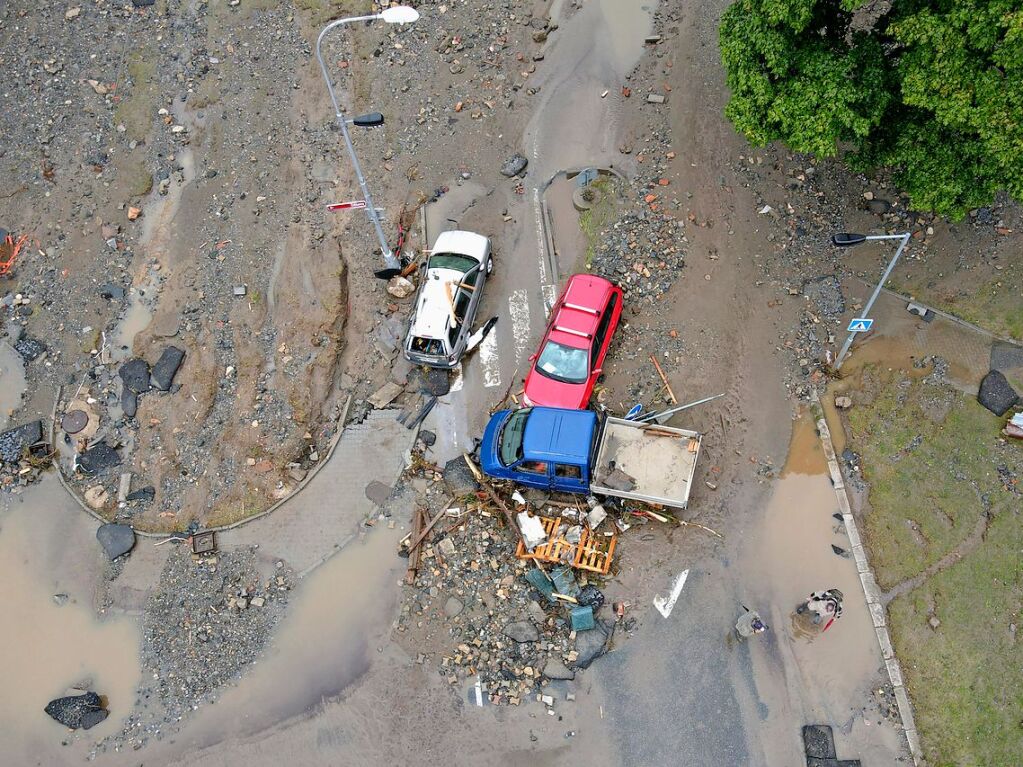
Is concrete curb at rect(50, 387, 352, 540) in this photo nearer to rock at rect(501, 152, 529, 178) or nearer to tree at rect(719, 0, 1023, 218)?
rock at rect(501, 152, 529, 178)

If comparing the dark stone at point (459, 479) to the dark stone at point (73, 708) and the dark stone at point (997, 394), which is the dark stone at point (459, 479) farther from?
the dark stone at point (997, 394)

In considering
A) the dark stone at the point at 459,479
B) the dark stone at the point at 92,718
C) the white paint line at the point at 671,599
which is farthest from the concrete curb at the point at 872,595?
the dark stone at the point at 92,718

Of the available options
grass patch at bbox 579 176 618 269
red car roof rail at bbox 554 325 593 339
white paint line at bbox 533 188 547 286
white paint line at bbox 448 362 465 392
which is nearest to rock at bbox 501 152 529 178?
white paint line at bbox 533 188 547 286

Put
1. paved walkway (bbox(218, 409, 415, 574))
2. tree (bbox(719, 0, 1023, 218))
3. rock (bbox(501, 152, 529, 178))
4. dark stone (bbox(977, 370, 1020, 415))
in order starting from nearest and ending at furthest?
tree (bbox(719, 0, 1023, 218))
dark stone (bbox(977, 370, 1020, 415))
paved walkway (bbox(218, 409, 415, 574))
rock (bbox(501, 152, 529, 178))

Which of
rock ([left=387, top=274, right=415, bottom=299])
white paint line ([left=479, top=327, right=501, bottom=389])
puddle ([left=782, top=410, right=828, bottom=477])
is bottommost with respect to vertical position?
puddle ([left=782, top=410, right=828, bottom=477])

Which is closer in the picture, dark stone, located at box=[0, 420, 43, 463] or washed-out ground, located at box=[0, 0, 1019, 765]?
washed-out ground, located at box=[0, 0, 1019, 765]

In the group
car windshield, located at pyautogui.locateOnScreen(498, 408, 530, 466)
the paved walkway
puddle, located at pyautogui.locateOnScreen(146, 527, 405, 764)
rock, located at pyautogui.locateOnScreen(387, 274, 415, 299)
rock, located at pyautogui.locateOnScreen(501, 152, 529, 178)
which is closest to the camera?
puddle, located at pyautogui.locateOnScreen(146, 527, 405, 764)
